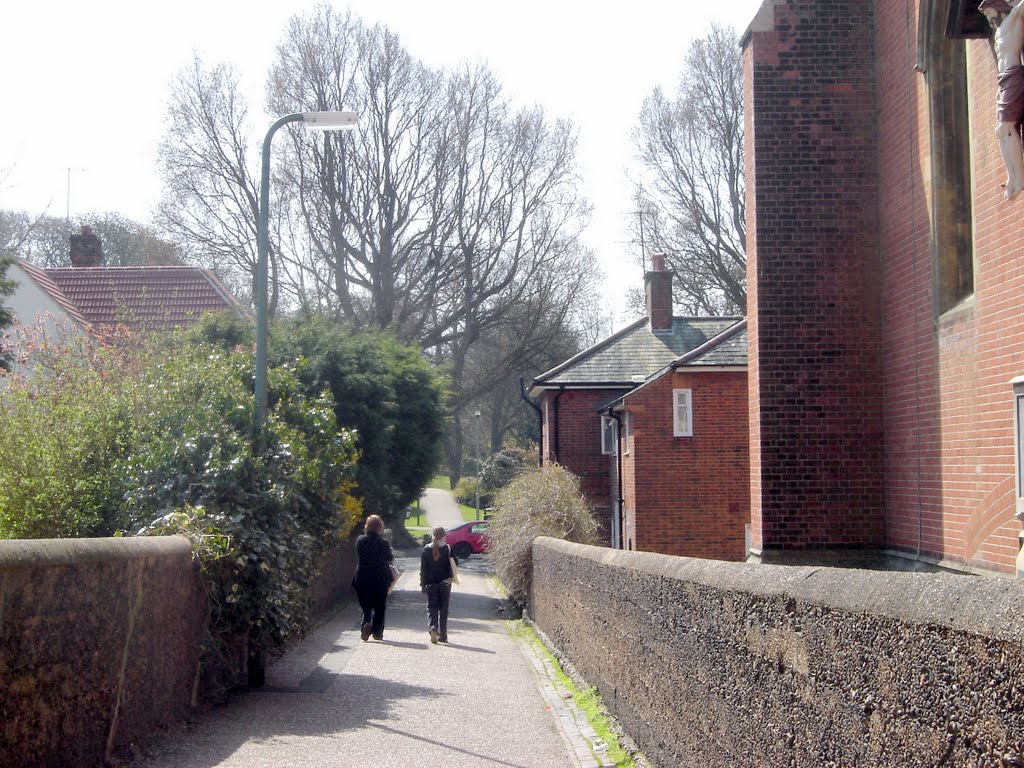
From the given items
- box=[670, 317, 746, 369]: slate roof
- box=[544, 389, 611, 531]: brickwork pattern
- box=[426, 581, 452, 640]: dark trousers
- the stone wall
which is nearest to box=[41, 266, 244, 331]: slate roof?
box=[544, 389, 611, 531]: brickwork pattern

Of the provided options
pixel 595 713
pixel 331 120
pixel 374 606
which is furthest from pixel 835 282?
pixel 374 606

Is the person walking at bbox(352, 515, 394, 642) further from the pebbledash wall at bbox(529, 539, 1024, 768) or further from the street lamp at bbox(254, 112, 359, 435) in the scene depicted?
the pebbledash wall at bbox(529, 539, 1024, 768)

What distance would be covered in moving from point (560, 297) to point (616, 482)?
12.8 m

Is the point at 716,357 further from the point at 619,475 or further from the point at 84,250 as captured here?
the point at 84,250

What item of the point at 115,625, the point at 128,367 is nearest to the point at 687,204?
the point at 128,367

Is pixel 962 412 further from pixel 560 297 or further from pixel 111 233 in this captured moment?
pixel 111 233

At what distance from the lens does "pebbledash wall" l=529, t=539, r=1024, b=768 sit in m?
2.95

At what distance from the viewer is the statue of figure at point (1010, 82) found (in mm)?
7281

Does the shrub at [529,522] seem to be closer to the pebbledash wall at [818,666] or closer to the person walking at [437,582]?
the person walking at [437,582]

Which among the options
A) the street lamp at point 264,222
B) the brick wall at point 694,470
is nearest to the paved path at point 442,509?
the brick wall at point 694,470

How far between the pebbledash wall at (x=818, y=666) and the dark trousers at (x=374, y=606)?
7.43 m

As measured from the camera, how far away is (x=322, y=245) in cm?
3881

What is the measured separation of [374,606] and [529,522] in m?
5.83

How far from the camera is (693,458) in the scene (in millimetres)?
25031
